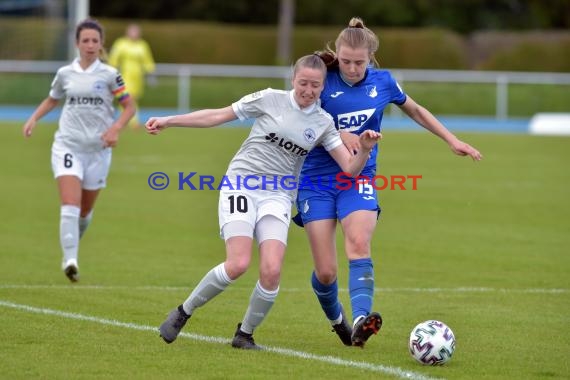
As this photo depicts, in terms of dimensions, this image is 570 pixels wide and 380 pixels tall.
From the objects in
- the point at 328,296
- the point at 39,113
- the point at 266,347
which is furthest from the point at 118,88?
the point at 266,347

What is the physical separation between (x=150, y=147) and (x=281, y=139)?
59.7ft

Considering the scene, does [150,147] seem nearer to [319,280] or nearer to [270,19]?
[319,280]

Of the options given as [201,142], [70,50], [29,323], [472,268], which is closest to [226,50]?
[70,50]

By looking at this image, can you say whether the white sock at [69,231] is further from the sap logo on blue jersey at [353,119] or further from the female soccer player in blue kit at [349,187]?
the sap logo on blue jersey at [353,119]

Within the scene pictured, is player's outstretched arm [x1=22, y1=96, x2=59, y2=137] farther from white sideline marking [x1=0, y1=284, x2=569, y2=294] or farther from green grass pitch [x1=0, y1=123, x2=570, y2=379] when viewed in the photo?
white sideline marking [x1=0, y1=284, x2=569, y2=294]

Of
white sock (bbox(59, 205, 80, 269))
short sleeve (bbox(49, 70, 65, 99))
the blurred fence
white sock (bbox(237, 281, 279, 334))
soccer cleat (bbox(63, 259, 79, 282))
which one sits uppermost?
short sleeve (bbox(49, 70, 65, 99))

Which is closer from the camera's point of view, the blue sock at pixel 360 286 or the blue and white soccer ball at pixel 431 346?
the blue and white soccer ball at pixel 431 346

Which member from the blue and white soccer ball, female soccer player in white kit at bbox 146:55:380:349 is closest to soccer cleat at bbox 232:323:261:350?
female soccer player in white kit at bbox 146:55:380:349

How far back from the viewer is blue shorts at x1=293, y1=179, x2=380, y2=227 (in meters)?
7.58

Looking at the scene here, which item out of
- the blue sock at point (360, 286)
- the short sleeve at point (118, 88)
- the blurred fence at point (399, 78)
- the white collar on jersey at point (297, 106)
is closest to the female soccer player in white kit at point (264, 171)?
the white collar on jersey at point (297, 106)

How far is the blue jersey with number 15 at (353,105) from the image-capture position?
7.61 meters

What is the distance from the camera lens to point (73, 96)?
34.1 ft

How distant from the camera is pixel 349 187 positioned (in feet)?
25.0

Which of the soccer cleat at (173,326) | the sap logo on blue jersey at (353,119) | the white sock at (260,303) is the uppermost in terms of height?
the sap logo on blue jersey at (353,119)
